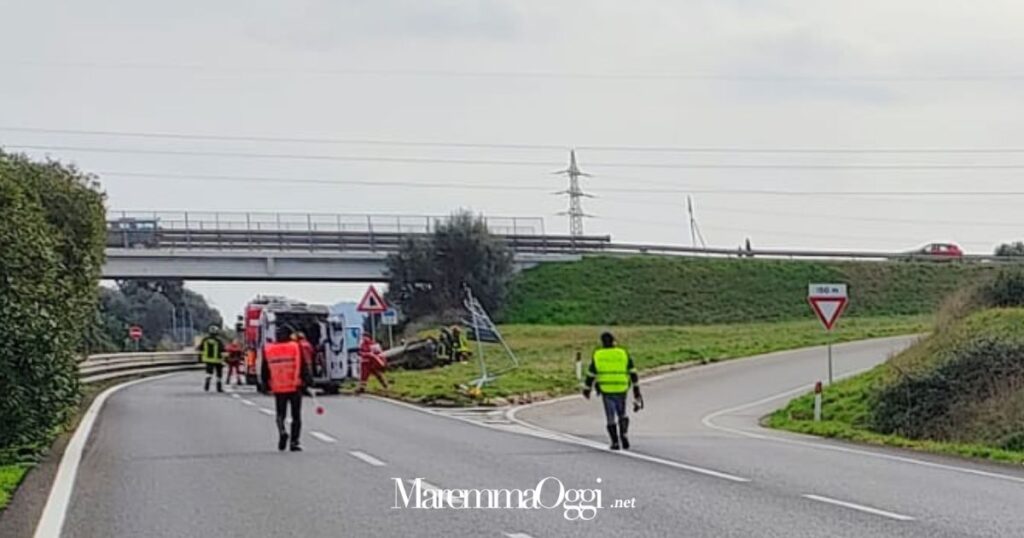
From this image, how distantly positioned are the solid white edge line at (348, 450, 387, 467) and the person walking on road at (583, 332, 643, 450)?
11.4 ft

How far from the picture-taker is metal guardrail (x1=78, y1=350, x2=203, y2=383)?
1885 inches

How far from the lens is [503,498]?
14773 mm

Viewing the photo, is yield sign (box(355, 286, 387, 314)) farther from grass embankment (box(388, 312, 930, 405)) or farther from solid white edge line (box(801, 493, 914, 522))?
solid white edge line (box(801, 493, 914, 522))

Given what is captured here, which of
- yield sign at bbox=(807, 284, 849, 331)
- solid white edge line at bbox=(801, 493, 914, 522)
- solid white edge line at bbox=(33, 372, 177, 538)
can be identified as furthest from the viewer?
yield sign at bbox=(807, 284, 849, 331)

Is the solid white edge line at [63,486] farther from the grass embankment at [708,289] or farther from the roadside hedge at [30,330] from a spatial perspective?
the grass embankment at [708,289]

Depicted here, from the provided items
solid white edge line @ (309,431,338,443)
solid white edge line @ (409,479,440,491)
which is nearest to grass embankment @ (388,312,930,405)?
solid white edge line @ (309,431,338,443)

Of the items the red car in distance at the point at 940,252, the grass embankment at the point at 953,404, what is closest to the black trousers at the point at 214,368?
the grass embankment at the point at 953,404

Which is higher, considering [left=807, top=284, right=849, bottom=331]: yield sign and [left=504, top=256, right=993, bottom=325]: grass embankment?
[left=504, top=256, right=993, bottom=325]: grass embankment

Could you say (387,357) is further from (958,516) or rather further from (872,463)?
(958,516)

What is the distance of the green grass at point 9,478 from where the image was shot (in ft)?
49.2

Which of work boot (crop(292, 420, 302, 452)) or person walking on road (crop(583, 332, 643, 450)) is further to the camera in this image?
person walking on road (crop(583, 332, 643, 450))

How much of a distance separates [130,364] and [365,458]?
41.6 metres

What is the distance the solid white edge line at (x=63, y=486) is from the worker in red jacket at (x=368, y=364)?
561 inches

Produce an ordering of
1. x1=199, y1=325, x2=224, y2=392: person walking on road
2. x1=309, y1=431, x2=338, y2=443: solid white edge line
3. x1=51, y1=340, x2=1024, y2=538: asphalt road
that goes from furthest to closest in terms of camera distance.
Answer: x1=199, y1=325, x2=224, y2=392: person walking on road, x1=309, y1=431, x2=338, y2=443: solid white edge line, x1=51, y1=340, x2=1024, y2=538: asphalt road
